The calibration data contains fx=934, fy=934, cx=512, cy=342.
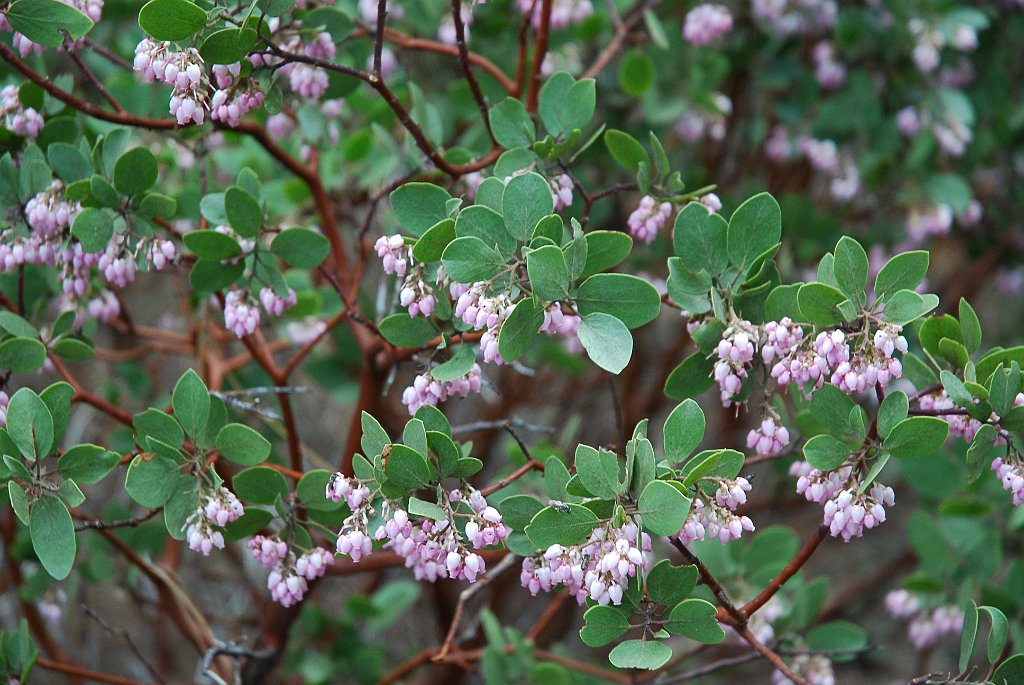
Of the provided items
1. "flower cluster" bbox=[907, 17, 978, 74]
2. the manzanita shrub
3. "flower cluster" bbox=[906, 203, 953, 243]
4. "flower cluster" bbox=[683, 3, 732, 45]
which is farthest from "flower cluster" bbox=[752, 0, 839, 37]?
"flower cluster" bbox=[906, 203, 953, 243]

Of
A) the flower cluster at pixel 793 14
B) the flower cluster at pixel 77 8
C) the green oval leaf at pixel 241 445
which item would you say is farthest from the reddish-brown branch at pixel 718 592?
the flower cluster at pixel 793 14

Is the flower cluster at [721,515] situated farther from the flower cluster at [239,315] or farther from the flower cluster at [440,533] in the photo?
the flower cluster at [239,315]

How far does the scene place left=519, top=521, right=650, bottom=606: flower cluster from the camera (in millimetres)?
877

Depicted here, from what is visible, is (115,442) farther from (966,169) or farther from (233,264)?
(966,169)

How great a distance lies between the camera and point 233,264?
122 centimetres

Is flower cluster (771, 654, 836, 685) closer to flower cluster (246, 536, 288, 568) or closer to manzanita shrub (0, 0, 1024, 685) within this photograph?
manzanita shrub (0, 0, 1024, 685)

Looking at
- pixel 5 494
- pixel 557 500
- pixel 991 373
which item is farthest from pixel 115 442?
pixel 991 373

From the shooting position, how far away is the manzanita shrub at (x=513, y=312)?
0.96 metres

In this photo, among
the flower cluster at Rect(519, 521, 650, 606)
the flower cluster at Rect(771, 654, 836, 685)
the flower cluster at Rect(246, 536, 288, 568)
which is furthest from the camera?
the flower cluster at Rect(771, 654, 836, 685)

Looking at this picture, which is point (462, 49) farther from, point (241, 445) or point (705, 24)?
point (705, 24)

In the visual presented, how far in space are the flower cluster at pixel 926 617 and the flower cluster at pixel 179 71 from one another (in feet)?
4.41

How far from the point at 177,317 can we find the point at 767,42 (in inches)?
72.6

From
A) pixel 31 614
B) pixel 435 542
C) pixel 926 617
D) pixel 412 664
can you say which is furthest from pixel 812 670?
pixel 31 614

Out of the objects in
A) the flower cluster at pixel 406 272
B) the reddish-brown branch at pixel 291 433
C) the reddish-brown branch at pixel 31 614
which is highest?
the flower cluster at pixel 406 272
